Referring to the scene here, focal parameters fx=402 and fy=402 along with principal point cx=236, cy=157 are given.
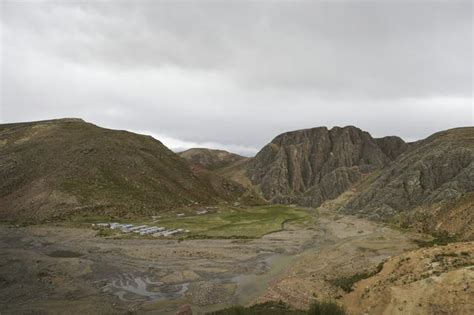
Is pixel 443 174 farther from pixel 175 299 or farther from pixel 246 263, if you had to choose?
pixel 175 299

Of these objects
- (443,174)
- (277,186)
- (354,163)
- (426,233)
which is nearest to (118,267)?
(426,233)

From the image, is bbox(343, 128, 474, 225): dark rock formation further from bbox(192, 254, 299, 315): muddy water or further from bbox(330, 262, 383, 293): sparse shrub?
bbox(330, 262, 383, 293): sparse shrub

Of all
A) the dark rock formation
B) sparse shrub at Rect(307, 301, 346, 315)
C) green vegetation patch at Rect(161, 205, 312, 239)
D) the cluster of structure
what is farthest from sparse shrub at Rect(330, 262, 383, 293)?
the dark rock formation

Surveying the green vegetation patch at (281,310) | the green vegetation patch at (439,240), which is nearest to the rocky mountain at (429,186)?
the green vegetation patch at (439,240)

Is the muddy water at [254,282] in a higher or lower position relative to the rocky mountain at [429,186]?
lower

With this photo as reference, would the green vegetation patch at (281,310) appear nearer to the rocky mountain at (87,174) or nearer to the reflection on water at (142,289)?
the reflection on water at (142,289)

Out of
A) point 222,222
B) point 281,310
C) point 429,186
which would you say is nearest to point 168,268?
point 281,310

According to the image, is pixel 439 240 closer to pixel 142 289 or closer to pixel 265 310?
pixel 265 310
